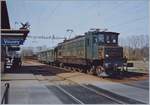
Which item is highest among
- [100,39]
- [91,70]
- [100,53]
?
[100,39]

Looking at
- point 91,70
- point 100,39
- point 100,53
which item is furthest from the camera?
point 91,70

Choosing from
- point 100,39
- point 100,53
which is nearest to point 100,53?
point 100,53

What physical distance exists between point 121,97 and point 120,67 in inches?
473

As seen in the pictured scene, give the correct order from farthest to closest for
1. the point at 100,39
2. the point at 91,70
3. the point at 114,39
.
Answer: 1. the point at 91,70
2. the point at 114,39
3. the point at 100,39

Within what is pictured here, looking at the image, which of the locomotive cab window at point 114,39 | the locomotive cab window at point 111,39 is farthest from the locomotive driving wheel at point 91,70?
the locomotive cab window at point 114,39

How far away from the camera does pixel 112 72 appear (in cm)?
2797

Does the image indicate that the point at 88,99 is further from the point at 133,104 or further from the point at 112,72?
Answer: the point at 112,72

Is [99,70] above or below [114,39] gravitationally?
below

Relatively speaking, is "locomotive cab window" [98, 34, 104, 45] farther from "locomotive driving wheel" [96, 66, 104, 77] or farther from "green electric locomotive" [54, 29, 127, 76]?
"locomotive driving wheel" [96, 66, 104, 77]

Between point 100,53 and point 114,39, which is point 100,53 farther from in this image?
point 114,39

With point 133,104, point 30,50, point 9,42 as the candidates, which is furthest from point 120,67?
point 30,50

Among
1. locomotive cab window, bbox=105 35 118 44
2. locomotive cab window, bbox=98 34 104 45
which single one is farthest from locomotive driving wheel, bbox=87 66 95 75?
locomotive cab window, bbox=105 35 118 44

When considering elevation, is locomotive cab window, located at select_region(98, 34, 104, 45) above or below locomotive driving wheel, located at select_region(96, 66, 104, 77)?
above

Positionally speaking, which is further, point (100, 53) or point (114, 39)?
point (114, 39)
